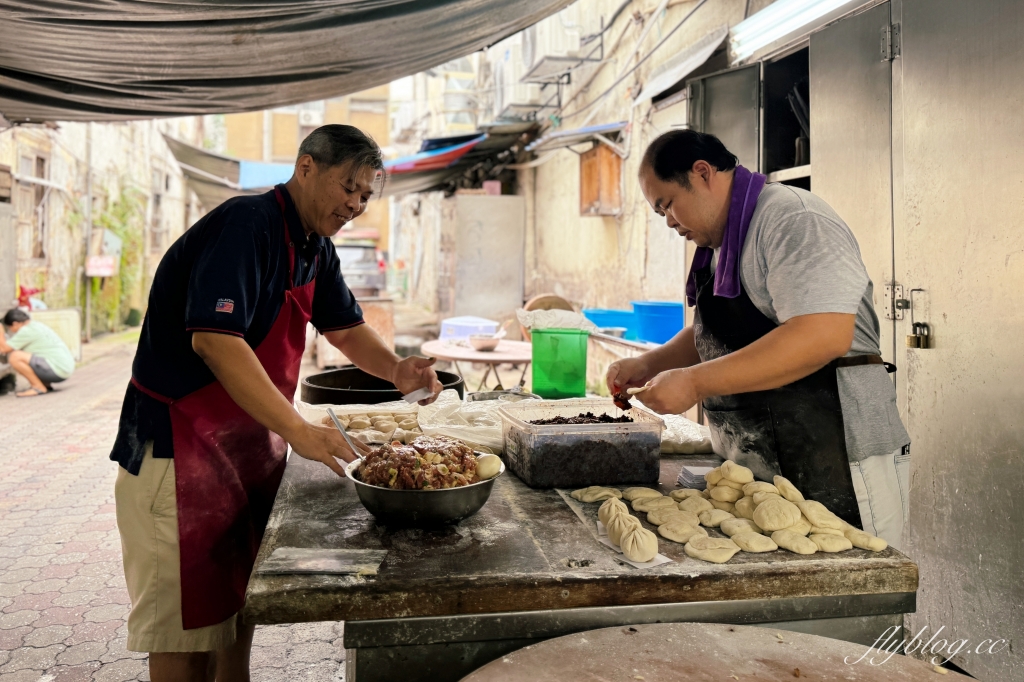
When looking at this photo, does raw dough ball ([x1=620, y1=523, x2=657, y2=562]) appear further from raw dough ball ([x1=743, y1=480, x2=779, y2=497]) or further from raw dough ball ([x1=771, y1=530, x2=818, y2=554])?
raw dough ball ([x1=743, y1=480, x2=779, y2=497])

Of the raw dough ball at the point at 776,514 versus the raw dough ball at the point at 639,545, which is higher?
the raw dough ball at the point at 776,514

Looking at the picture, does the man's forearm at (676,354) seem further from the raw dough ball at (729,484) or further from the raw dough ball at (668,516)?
the raw dough ball at (668,516)

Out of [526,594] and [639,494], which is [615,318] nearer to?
[639,494]

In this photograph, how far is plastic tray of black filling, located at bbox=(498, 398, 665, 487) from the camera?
1.93 meters

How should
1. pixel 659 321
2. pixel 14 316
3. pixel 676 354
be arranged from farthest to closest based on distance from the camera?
1. pixel 14 316
2. pixel 659 321
3. pixel 676 354

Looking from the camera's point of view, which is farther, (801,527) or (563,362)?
(563,362)

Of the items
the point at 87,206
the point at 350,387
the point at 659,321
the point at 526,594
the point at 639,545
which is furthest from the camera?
the point at 87,206

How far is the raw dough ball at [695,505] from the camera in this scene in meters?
1.70

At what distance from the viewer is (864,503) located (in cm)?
192

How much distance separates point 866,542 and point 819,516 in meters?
0.12

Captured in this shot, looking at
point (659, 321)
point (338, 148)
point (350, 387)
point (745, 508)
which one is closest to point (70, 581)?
point (350, 387)

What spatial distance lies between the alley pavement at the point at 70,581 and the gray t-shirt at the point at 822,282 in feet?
7.43


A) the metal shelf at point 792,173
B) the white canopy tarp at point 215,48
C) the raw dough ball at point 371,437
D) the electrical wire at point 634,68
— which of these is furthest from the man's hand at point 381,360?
the electrical wire at point 634,68

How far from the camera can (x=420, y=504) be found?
156 cm
